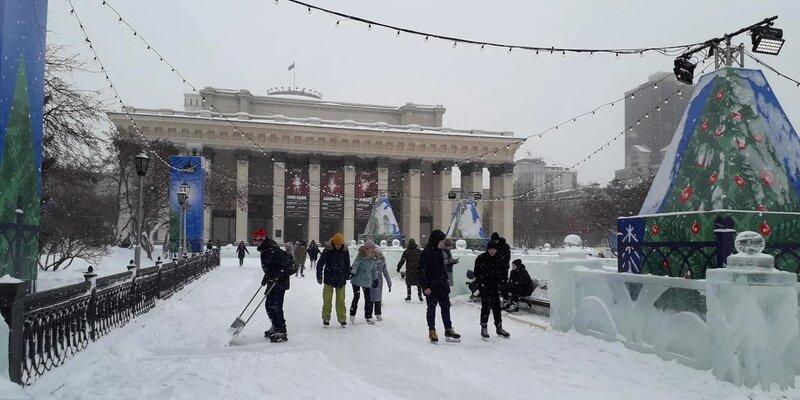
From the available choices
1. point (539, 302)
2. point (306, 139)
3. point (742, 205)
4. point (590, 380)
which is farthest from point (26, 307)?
point (306, 139)

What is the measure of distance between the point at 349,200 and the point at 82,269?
128ft

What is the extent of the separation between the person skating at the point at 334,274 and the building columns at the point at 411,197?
53.7 metres

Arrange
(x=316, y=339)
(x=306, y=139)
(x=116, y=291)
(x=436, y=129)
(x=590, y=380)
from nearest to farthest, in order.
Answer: (x=590, y=380), (x=316, y=339), (x=116, y=291), (x=306, y=139), (x=436, y=129)

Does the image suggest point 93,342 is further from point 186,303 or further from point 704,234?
point 704,234

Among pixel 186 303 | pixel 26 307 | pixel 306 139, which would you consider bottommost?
pixel 186 303

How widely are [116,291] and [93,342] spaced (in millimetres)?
1473

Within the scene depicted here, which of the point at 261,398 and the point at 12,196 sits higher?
the point at 12,196

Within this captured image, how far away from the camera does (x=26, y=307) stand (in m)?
6.19

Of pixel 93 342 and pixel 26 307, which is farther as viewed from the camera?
pixel 93 342

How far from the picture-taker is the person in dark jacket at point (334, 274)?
1006 centimetres

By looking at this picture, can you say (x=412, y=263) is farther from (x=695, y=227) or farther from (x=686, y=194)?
(x=695, y=227)

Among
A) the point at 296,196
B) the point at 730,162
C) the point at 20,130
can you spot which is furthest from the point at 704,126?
the point at 296,196

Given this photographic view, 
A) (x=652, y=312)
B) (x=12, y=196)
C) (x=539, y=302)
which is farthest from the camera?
(x=539, y=302)

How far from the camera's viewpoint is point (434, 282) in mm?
8727
